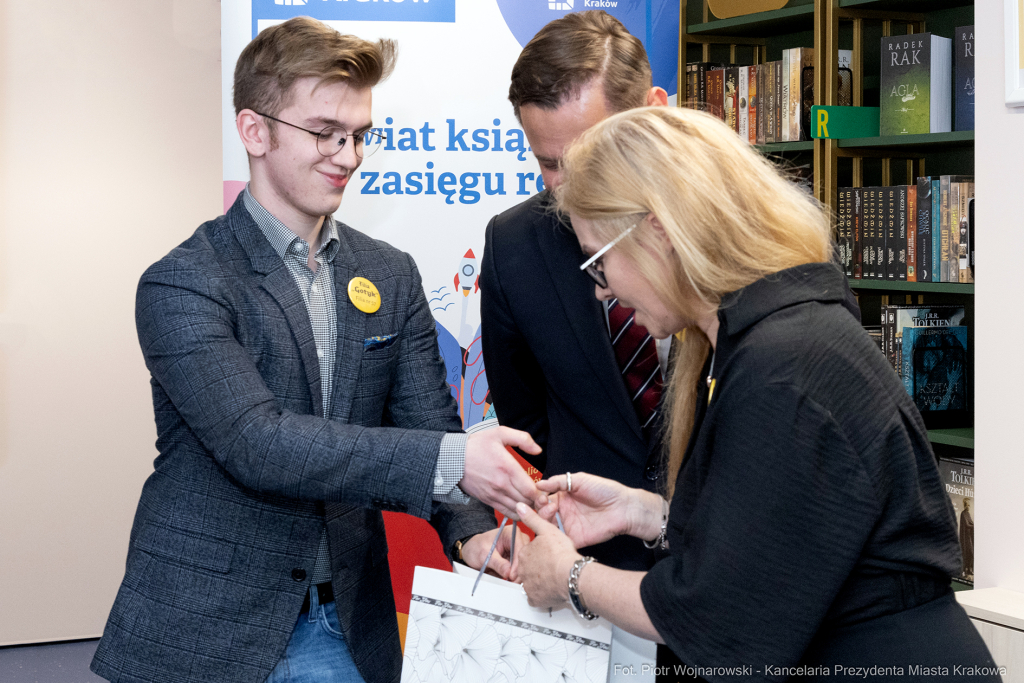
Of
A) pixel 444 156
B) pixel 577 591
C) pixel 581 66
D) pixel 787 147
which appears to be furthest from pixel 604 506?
pixel 787 147

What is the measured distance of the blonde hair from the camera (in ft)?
3.92

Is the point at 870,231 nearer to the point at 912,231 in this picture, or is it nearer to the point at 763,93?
the point at 912,231

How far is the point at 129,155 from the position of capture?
13.9ft

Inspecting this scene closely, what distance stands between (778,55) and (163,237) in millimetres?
2758

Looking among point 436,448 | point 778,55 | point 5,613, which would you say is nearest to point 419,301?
point 436,448

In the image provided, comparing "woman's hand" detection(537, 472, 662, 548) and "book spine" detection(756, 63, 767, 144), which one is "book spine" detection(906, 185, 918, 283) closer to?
"book spine" detection(756, 63, 767, 144)

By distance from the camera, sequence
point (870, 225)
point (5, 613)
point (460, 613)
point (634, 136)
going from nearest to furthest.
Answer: point (634, 136) < point (460, 613) < point (870, 225) < point (5, 613)

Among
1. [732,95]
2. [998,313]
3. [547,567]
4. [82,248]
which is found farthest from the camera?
[82,248]

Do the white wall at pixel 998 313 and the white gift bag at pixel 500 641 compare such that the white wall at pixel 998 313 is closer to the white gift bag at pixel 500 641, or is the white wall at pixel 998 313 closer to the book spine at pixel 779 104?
the book spine at pixel 779 104

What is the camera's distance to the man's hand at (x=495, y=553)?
1590mm

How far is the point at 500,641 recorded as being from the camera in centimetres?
135

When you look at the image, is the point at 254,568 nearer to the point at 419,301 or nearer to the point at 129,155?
the point at 419,301

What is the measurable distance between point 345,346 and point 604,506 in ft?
1.64

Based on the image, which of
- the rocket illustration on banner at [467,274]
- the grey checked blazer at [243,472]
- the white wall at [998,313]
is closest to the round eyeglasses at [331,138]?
the grey checked blazer at [243,472]
